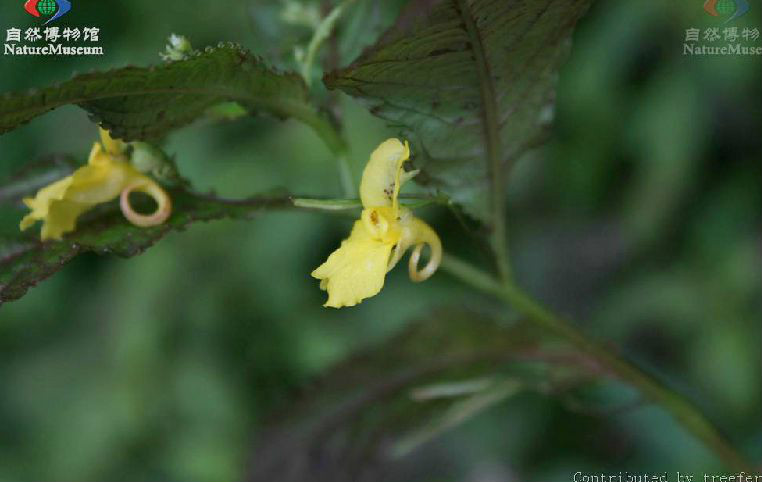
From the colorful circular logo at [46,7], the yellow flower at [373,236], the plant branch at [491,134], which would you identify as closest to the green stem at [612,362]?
the plant branch at [491,134]

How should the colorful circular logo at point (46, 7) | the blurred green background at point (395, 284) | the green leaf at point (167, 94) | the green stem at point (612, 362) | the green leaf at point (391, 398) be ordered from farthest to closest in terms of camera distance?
the blurred green background at point (395, 284), the colorful circular logo at point (46, 7), the green leaf at point (391, 398), the green stem at point (612, 362), the green leaf at point (167, 94)

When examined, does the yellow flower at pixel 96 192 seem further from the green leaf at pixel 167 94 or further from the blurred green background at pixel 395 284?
the blurred green background at pixel 395 284

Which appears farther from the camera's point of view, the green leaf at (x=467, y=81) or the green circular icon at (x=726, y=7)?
the green circular icon at (x=726, y=7)

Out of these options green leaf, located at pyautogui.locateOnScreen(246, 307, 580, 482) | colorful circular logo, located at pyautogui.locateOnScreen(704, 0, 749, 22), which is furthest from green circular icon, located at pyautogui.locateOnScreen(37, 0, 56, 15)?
colorful circular logo, located at pyautogui.locateOnScreen(704, 0, 749, 22)

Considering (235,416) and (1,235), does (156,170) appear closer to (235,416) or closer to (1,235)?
(1,235)

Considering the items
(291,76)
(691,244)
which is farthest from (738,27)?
(291,76)

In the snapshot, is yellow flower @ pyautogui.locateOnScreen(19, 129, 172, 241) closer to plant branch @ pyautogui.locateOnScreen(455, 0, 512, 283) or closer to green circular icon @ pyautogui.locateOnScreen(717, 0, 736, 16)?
plant branch @ pyautogui.locateOnScreen(455, 0, 512, 283)

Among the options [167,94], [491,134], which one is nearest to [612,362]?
[491,134]
